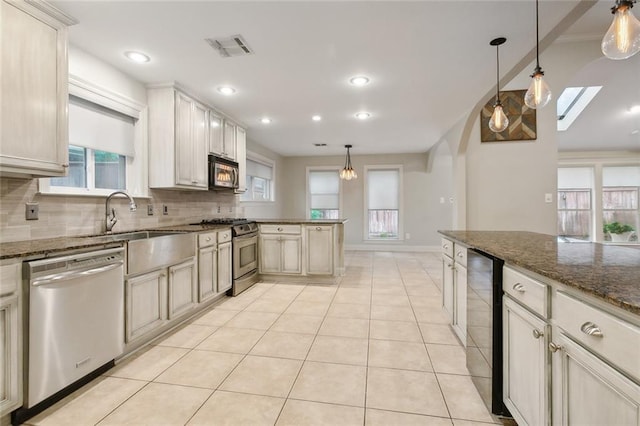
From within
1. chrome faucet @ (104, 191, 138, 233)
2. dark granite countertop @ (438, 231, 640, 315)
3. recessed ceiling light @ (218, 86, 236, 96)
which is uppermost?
recessed ceiling light @ (218, 86, 236, 96)

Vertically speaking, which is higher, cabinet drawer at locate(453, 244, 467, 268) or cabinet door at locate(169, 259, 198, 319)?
cabinet drawer at locate(453, 244, 467, 268)

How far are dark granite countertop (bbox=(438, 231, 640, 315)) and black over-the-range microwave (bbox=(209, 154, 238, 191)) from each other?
313 cm

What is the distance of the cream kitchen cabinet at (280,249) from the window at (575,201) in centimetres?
598

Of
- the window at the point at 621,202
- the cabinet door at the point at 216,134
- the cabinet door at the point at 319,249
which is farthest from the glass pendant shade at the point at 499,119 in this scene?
the window at the point at 621,202

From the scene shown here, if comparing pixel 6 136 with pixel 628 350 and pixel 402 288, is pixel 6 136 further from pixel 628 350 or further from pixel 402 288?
pixel 402 288

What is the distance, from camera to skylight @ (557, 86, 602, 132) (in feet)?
16.7

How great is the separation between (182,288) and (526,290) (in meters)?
2.74

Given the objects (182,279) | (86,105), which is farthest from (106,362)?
(86,105)

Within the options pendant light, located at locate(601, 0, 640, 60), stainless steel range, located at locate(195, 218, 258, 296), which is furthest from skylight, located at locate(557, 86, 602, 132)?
stainless steel range, located at locate(195, 218, 258, 296)

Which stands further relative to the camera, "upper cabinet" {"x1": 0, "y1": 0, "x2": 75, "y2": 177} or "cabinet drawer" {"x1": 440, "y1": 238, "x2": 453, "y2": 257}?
"cabinet drawer" {"x1": 440, "y1": 238, "x2": 453, "y2": 257}

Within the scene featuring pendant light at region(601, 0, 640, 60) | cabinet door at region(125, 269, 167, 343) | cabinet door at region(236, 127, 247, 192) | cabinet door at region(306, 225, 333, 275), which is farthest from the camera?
cabinet door at region(236, 127, 247, 192)

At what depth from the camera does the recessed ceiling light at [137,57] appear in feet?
8.30

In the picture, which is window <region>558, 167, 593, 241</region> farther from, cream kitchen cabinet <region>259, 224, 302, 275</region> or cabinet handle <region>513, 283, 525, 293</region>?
cabinet handle <region>513, 283, 525, 293</region>

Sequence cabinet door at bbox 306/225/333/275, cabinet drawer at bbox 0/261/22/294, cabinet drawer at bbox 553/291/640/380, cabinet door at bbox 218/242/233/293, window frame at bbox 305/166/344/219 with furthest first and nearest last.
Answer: window frame at bbox 305/166/344/219 < cabinet door at bbox 306/225/333/275 < cabinet door at bbox 218/242/233/293 < cabinet drawer at bbox 0/261/22/294 < cabinet drawer at bbox 553/291/640/380
